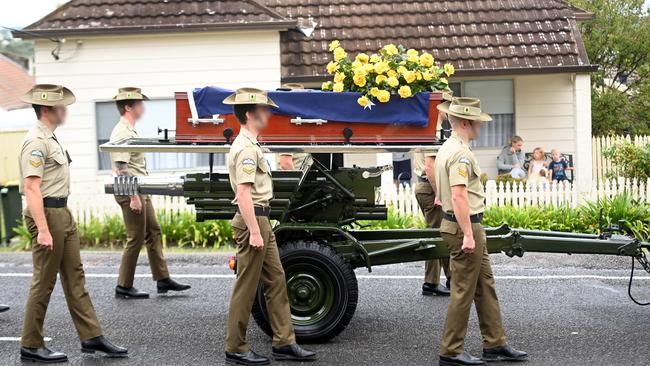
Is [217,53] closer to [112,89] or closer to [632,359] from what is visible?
[112,89]

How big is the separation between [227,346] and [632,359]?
122 inches

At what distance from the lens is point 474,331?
8328mm

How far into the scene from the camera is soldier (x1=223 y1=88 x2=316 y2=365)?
7.14m

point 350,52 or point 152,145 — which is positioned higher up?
point 350,52

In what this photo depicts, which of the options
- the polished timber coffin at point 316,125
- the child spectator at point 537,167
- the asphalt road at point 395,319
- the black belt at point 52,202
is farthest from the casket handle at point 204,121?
the child spectator at point 537,167

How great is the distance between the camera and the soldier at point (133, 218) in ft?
31.4

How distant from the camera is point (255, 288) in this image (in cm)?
736

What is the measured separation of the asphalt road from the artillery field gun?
394mm

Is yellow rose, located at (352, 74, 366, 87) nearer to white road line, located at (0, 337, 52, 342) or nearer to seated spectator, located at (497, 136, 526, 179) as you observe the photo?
white road line, located at (0, 337, 52, 342)

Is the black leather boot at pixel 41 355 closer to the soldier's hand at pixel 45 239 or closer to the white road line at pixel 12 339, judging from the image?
the white road line at pixel 12 339

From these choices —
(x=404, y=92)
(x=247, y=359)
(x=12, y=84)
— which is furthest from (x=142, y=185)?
(x=12, y=84)

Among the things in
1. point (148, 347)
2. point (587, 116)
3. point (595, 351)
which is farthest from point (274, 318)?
point (587, 116)

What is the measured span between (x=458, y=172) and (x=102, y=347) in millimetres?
3080

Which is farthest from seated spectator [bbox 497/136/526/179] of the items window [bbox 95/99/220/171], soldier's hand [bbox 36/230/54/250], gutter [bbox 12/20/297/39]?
soldier's hand [bbox 36/230/54/250]
